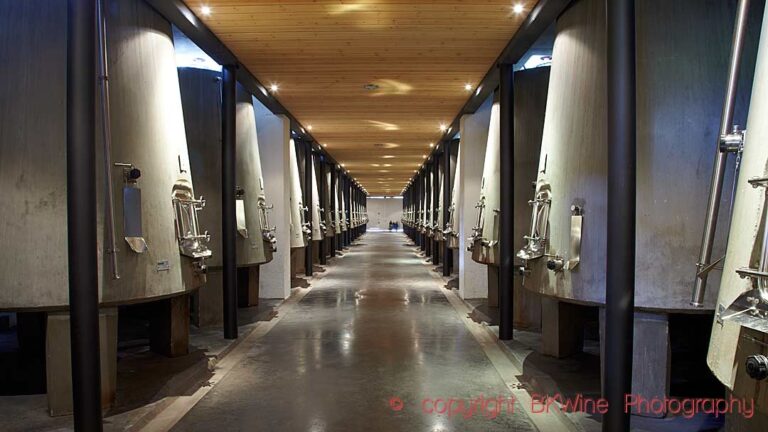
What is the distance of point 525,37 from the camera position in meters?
6.02

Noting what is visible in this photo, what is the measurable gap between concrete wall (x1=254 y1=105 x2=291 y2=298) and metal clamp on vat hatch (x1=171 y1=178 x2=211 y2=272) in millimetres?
4594

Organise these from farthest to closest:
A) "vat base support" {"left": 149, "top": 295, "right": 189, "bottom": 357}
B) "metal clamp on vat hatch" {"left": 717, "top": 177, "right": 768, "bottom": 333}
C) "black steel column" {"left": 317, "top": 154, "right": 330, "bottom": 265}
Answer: "black steel column" {"left": 317, "top": 154, "right": 330, "bottom": 265} → "vat base support" {"left": 149, "top": 295, "right": 189, "bottom": 357} → "metal clamp on vat hatch" {"left": 717, "top": 177, "right": 768, "bottom": 333}

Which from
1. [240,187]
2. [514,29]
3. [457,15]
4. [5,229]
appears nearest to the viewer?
[5,229]

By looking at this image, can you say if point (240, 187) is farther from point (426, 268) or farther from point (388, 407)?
point (426, 268)

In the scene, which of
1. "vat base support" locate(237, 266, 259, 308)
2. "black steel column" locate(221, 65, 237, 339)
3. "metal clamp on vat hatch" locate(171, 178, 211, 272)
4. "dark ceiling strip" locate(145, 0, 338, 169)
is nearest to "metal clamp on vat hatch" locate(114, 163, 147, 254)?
"metal clamp on vat hatch" locate(171, 178, 211, 272)

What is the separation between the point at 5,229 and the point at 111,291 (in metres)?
0.77

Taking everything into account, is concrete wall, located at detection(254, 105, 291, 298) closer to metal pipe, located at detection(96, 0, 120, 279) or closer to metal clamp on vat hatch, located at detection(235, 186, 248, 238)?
metal clamp on vat hatch, located at detection(235, 186, 248, 238)

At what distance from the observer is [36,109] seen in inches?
153

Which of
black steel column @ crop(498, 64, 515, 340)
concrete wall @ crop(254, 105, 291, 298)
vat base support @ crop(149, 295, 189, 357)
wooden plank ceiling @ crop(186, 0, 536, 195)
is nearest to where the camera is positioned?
wooden plank ceiling @ crop(186, 0, 536, 195)

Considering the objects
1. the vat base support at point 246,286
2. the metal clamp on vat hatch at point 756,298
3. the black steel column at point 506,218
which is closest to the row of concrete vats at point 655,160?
the metal clamp on vat hatch at point 756,298

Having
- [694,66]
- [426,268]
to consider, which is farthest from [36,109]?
[426,268]

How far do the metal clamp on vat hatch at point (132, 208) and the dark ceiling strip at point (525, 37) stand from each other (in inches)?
148

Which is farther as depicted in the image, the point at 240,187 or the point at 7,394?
the point at 240,187

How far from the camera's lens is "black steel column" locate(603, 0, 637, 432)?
10.7 feet
